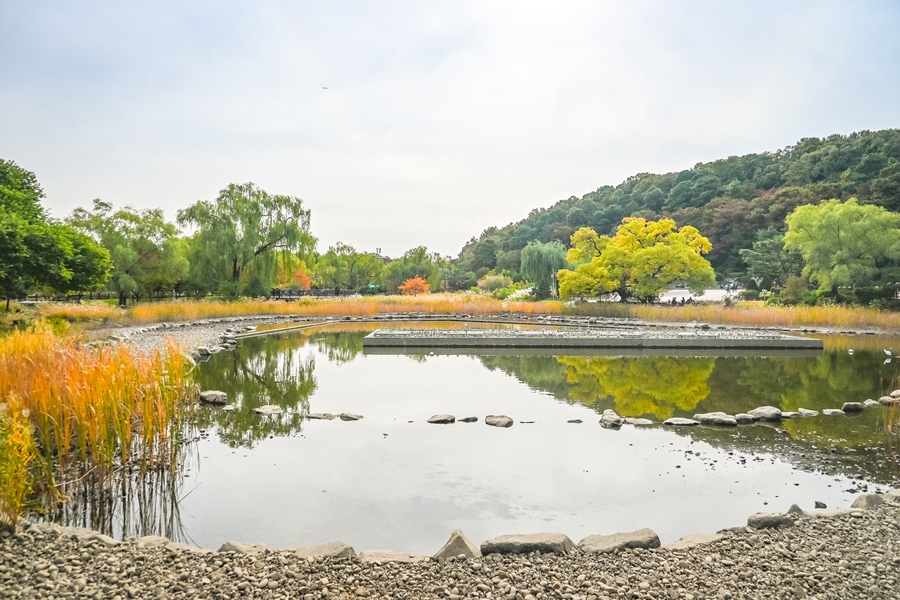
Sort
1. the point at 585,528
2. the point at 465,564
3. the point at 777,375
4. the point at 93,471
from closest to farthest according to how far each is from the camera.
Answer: the point at 465,564 < the point at 585,528 < the point at 93,471 < the point at 777,375

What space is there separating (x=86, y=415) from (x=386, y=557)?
2.81m

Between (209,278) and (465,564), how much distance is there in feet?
82.8

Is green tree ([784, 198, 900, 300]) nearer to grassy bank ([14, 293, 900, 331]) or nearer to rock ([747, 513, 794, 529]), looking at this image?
grassy bank ([14, 293, 900, 331])

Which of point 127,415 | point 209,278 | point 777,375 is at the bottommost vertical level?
point 777,375

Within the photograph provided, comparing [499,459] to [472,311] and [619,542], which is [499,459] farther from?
[472,311]

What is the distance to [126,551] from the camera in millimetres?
2852

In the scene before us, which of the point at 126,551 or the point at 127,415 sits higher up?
the point at 127,415

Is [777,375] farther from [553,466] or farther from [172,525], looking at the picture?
[172,525]

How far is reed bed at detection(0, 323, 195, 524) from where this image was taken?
3.98 metres

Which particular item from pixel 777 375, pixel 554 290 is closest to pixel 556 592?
pixel 777 375

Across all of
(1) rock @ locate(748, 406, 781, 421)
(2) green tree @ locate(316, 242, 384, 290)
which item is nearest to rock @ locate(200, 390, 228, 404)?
(1) rock @ locate(748, 406, 781, 421)

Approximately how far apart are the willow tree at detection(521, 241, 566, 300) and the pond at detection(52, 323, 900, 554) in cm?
2100

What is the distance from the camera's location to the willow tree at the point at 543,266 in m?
30.5

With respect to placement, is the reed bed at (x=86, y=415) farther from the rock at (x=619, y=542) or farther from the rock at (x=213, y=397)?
the rock at (x=619, y=542)
